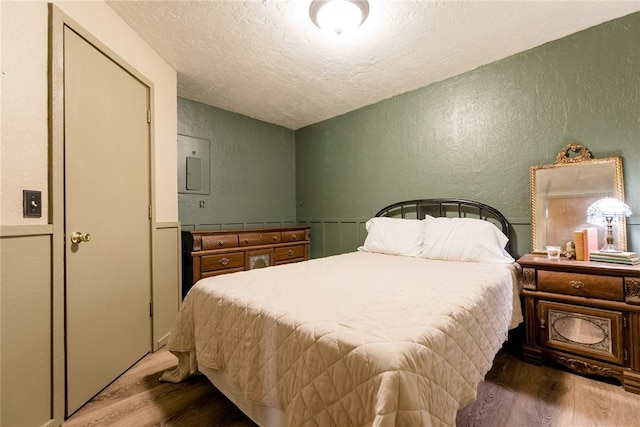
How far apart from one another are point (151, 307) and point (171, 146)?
1.36 m

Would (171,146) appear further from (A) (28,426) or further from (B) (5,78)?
A: (A) (28,426)

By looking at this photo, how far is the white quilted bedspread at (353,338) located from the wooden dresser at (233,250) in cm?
117

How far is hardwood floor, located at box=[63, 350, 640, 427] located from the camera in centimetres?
138

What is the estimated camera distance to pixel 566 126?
6.91 feet

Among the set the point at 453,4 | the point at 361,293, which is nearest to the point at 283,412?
the point at 361,293

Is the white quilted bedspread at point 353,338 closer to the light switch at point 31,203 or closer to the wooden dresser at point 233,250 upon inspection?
the light switch at point 31,203

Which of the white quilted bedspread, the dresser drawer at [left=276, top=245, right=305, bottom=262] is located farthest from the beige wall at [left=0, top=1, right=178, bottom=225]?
the dresser drawer at [left=276, top=245, right=305, bottom=262]

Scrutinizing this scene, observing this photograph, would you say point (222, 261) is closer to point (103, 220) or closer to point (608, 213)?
point (103, 220)

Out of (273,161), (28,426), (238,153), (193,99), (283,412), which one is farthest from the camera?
(273,161)

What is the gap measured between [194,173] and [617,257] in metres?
3.71

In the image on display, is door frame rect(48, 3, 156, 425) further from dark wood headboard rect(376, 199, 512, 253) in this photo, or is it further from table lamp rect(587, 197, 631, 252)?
table lamp rect(587, 197, 631, 252)

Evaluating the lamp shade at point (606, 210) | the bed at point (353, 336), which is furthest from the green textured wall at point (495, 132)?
the bed at point (353, 336)

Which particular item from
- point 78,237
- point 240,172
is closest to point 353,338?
point 78,237

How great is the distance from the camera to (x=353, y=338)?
2.87 ft
